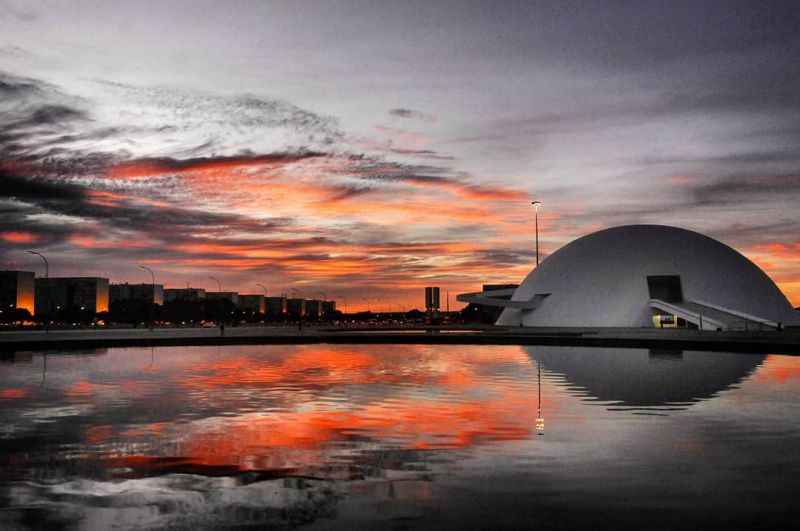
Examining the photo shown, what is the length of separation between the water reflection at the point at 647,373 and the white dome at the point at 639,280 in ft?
119

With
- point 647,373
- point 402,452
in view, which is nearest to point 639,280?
point 647,373

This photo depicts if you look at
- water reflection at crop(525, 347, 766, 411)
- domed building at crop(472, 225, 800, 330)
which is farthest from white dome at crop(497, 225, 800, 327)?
water reflection at crop(525, 347, 766, 411)

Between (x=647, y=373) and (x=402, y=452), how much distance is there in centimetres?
1554

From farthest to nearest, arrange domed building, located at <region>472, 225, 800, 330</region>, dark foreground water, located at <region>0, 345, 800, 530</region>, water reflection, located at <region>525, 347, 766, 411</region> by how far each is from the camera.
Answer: domed building, located at <region>472, 225, 800, 330</region>, water reflection, located at <region>525, 347, 766, 411</region>, dark foreground water, located at <region>0, 345, 800, 530</region>

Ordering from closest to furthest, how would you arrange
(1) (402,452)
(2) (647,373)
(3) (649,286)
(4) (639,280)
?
(1) (402,452), (2) (647,373), (4) (639,280), (3) (649,286)

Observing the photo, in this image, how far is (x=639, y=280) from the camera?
73312 mm

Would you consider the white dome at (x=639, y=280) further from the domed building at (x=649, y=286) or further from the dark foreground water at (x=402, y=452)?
the dark foreground water at (x=402, y=452)

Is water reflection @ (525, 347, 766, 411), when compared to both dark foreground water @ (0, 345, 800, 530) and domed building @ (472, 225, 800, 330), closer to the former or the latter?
dark foreground water @ (0, 345, 800, 530)

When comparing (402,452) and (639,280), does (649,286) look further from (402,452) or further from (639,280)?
(402,452)

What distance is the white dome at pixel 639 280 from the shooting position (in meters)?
71.8

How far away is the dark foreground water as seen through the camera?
25.6 feet

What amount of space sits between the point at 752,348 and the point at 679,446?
27.9 m

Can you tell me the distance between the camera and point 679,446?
11508 mm

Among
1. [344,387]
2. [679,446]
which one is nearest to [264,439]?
[679,446]
